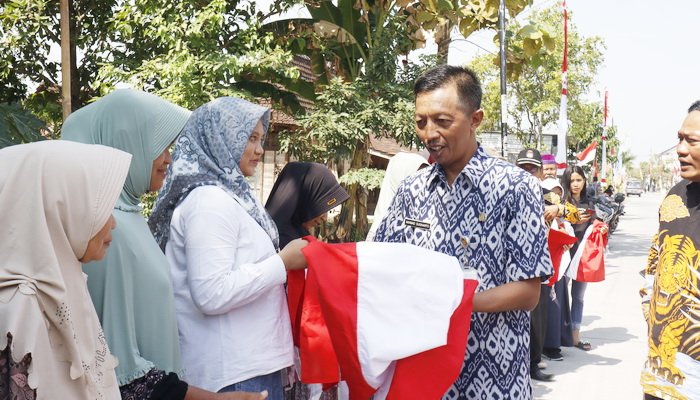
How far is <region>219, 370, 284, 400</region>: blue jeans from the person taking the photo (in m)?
2.37

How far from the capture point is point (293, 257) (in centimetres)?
242

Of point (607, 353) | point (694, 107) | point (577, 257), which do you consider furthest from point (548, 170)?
point (694, 107)

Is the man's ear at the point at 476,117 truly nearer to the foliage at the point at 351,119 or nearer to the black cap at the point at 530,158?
the black cap at the point at 530,158

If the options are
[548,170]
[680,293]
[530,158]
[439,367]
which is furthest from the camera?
[548,170]

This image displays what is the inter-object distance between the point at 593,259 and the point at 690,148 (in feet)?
15.3

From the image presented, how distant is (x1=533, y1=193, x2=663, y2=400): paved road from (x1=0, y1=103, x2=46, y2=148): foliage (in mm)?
4609

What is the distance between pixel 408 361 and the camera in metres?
2.26

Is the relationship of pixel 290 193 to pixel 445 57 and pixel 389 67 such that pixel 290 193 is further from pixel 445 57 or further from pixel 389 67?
pixel 445 57

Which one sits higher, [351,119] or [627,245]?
[351,119]

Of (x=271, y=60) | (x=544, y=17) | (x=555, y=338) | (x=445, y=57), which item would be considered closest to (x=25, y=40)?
(x=271, y=60)

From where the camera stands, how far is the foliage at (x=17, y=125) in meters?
4.68

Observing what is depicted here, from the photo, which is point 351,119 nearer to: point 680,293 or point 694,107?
point 694,107

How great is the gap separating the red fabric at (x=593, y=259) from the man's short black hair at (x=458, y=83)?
5387 mm

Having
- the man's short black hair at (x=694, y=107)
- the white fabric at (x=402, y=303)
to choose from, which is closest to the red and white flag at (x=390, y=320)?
the white fabric at (x=402, y=303)
